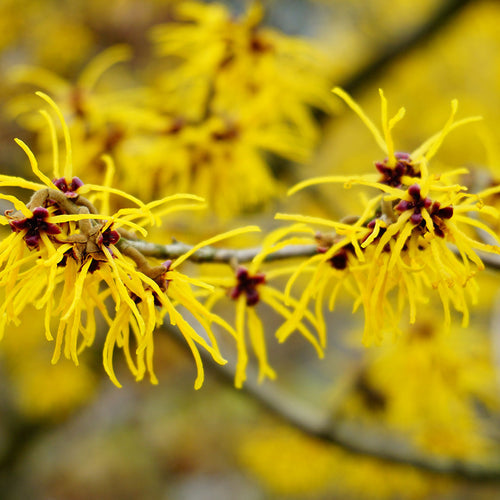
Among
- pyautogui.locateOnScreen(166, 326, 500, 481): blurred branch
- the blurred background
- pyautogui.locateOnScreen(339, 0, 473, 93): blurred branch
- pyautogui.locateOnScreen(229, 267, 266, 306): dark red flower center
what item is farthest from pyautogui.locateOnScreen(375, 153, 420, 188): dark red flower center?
pyautogui.locateOnScreen(339, 0, 473, 93): blurred branch

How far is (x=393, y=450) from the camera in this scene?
206 cm

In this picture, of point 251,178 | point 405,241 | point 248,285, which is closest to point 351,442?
point 251,178

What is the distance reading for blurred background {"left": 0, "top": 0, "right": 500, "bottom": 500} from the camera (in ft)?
4.89

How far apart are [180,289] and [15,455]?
362cm

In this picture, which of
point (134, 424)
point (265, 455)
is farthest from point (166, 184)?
point (134, 424)

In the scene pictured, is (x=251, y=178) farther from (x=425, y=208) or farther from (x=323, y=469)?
(x=323, y=469)

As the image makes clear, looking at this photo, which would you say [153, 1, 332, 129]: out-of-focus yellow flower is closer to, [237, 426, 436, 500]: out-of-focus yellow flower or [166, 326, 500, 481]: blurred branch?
[166, 326, 500, 481]: blurred branch

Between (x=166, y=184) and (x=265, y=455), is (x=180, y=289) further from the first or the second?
(x=265, y=455)

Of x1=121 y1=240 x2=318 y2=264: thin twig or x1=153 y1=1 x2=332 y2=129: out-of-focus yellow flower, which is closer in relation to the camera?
x1=121 y1=240 x2=318 y2=264: thin twig

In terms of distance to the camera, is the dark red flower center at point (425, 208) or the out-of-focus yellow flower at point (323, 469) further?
the out-of-focus yellow flower at point (323, 469)

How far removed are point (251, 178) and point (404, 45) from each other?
1.27 metres

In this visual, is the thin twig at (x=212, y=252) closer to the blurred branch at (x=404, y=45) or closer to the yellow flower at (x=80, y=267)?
the yellow flower at (x=80, y=267)

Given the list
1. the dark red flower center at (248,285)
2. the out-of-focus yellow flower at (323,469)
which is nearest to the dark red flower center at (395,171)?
the dark red flower center at (248,285)

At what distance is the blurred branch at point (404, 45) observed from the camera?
2250 mm
